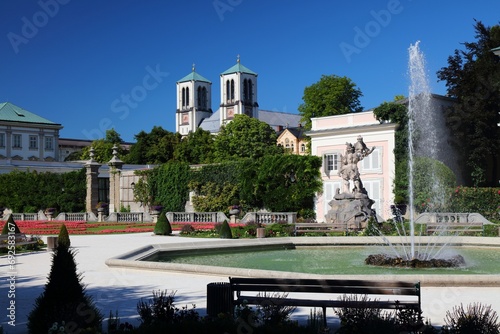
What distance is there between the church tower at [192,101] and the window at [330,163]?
9991 centimetres

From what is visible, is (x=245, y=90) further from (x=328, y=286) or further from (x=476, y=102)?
(x=328, y=286)

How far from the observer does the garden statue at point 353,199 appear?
27.1 metres

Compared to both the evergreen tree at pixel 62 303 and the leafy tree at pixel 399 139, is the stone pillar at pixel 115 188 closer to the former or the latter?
the leafy tree at pixel 399 139

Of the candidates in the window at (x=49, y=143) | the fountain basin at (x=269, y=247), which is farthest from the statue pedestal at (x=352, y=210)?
the window at (x=49, y=143)

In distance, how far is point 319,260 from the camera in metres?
16.9

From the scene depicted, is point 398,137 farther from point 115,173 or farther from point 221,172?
point 115,173

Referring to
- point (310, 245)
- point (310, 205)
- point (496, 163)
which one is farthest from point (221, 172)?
point (310, 245)

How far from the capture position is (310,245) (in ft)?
66.5

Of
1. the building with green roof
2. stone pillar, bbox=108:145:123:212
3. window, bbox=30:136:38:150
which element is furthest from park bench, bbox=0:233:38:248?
window, bbox=30:136:38:150

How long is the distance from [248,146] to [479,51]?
36162 mm

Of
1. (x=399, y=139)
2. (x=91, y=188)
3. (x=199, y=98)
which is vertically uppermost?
(x=199, y=98)

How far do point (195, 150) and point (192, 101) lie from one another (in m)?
66.5

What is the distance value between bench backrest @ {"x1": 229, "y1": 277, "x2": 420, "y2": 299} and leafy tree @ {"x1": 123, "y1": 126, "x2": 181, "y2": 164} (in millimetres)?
69506

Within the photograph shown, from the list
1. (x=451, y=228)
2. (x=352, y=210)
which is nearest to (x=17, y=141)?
(x=352, y=210)
